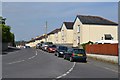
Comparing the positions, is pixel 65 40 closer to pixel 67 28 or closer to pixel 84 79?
pixel 67 28

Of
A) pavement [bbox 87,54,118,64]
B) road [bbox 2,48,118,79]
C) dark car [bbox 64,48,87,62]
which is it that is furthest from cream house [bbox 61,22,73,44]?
road [bbox 2,48,118,79]

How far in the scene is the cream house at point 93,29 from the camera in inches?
2537

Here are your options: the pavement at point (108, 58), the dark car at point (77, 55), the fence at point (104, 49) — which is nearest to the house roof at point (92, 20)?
the fence at point (104, 49)

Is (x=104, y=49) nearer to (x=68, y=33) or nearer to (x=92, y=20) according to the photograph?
(x=92, y=20)

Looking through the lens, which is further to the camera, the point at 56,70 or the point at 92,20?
the point at 92,20

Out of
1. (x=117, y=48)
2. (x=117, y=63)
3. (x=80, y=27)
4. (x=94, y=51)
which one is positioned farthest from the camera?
(x=80, y=27)

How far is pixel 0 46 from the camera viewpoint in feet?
202

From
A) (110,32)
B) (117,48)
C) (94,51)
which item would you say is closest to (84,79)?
(117,48)

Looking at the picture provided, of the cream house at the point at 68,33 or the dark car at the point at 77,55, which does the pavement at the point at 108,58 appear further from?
the cream house at the point at 68,33

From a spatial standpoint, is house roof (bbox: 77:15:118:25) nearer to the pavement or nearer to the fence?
the fence

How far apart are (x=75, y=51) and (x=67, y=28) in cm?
5123

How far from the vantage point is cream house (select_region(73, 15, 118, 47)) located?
64.4 meters

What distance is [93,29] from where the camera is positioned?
213 ft

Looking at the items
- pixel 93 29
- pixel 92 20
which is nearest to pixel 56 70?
pixel 93 29
